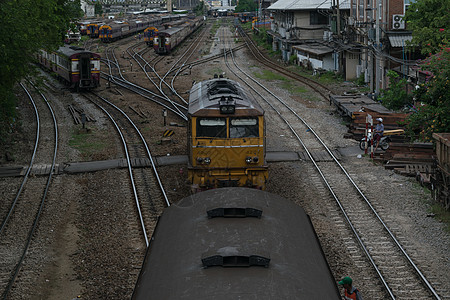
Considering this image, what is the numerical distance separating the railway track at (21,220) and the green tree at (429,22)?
1661 centimetres

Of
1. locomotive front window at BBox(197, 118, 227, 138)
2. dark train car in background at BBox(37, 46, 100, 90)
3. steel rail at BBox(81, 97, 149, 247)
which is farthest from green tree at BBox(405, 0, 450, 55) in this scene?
dark train car in background at BBox(37, 46, 100, 90)

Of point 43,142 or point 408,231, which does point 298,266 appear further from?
→ point 43,142

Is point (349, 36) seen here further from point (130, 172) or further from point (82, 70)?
point (130, 172)

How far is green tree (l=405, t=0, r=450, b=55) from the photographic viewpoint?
25.6 m

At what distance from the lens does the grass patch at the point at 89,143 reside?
21511 mm

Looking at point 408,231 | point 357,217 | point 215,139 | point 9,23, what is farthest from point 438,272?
point 9,23

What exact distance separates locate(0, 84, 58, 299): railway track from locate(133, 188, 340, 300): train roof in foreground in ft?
16.5

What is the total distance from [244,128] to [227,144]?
23.0 inches

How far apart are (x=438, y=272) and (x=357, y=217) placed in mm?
3347

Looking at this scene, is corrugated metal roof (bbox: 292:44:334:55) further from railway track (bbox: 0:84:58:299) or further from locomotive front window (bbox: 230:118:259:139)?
locomotive front window (bbox: 230:118:259:139)

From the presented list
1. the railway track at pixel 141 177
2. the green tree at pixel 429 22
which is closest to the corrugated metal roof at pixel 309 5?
the green tree at pixel 429 22

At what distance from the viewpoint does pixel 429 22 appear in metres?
28.3

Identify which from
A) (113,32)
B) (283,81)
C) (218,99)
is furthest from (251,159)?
(113,32)

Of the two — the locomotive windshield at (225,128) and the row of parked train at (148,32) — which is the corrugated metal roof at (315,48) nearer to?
the row of parked train at (148,32)
